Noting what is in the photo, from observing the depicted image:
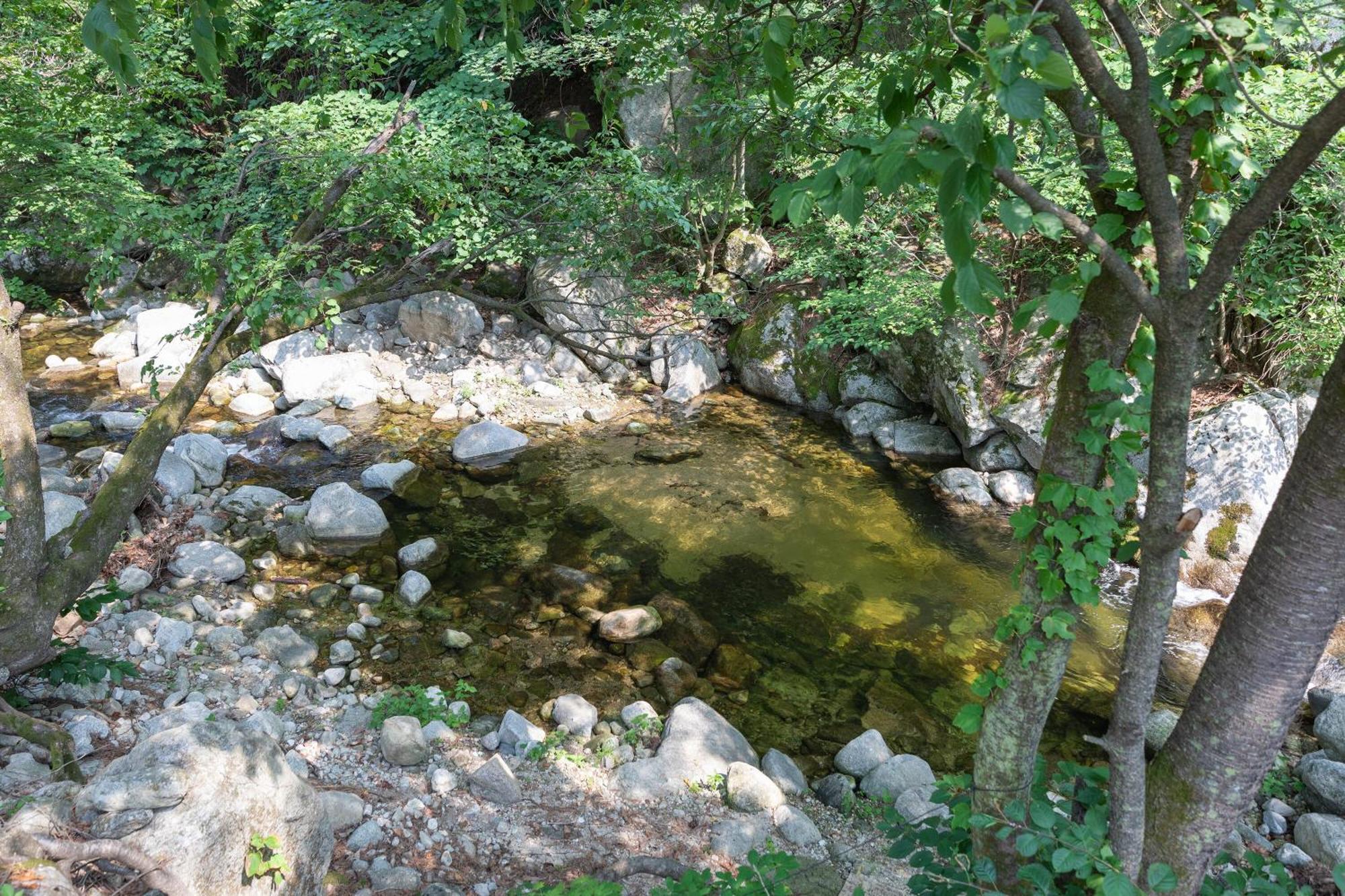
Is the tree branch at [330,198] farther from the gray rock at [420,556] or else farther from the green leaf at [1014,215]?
the green leaf at [1014,215]

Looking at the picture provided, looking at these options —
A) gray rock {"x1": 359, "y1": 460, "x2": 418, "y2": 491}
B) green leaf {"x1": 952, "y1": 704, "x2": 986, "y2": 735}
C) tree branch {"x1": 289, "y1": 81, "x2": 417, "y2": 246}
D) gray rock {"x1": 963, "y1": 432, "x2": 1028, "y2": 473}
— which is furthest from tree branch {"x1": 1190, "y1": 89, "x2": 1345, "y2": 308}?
gray rock {"x1": 359, "y1": 460, "x2": 418, "y2": 491}

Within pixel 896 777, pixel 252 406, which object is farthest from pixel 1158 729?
pixel 252 406

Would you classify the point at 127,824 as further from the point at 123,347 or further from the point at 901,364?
the point at 123,347

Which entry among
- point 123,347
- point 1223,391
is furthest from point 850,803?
point 123,347

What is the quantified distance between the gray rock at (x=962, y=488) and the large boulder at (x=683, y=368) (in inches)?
156

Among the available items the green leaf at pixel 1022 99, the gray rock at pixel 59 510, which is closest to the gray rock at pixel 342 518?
the gray rock at pixel 59 510

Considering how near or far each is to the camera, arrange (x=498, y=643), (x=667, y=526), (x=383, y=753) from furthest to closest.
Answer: (x=667, y=526), (x=498, y=643), (x=383, y=753)

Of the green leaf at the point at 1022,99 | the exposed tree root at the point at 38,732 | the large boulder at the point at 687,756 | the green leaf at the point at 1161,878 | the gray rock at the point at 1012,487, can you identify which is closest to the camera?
the green leaf at the point at 1022,99

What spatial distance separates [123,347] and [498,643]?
9.30 m

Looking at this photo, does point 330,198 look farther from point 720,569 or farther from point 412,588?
point 720,569

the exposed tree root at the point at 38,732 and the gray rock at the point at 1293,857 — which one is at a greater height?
the exposed tree root at the point at 38,732

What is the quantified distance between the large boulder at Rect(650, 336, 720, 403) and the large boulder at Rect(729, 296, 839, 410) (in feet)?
1.64

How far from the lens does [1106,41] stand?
10.3 ft

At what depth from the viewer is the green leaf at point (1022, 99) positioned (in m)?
1.26
